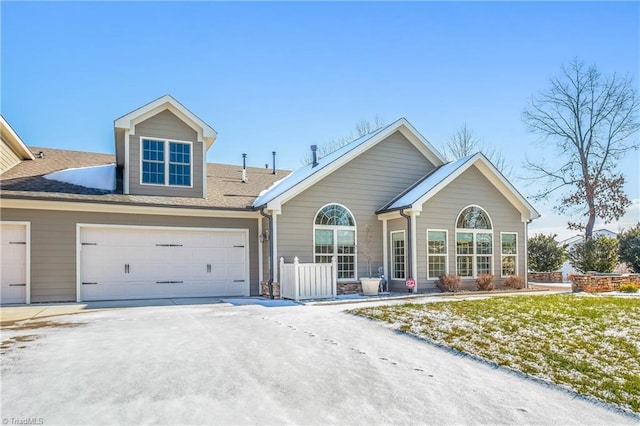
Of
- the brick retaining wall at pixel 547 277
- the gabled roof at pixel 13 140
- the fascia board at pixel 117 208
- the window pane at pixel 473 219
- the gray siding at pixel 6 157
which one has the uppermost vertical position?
the gabled roof at pixel 13 140

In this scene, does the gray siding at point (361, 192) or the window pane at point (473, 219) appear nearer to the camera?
the gray siding at point (361, 192)

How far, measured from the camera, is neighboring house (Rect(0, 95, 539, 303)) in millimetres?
12797

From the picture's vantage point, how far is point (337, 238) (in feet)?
49.4

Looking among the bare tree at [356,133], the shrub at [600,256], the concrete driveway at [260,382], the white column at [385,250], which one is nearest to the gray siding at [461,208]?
the white column at [385,250]

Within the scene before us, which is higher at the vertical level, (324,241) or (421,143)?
A: (421,143)

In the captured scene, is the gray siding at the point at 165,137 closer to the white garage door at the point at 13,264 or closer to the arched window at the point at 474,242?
the white garage door at the point at 13,264

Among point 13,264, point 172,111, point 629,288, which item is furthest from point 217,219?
point 629,288

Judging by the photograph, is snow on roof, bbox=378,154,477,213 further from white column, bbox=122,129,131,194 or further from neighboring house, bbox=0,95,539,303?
white column, bbox=122,129,131,194

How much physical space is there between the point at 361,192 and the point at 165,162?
6384mm

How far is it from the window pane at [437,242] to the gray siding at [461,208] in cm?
17

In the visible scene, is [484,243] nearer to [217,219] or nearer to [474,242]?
[474,242]

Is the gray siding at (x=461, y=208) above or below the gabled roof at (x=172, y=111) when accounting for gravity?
below

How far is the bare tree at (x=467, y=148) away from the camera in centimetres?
3241
